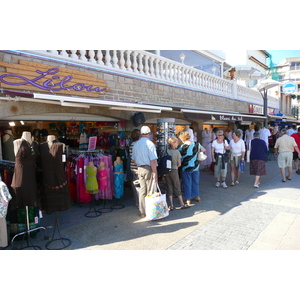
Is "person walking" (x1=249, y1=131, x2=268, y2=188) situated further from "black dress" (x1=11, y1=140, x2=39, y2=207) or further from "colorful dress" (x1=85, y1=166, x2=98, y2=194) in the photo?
"black dress" (x1=11, y1=140, x2=39, y2=207)

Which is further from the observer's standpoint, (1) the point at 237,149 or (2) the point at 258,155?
(1) the point at 237,149

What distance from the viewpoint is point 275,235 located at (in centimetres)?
419

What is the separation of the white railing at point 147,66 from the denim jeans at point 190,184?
3.43 meters

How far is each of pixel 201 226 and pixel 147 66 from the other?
5328mm

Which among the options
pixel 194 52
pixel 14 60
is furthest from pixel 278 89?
pixel 14 60

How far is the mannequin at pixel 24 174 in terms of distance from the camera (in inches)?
144

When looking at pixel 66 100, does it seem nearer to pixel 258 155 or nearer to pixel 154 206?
pixel 154 206

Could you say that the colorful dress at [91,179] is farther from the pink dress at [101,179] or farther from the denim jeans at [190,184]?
the denim jeans at [190,184]

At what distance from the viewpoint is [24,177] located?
3684mm

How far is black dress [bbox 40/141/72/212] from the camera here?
3.86 metres

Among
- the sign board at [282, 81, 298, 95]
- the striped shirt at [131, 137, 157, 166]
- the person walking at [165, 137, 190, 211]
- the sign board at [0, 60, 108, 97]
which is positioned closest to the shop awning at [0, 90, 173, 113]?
the sign board at [0, 60, 108, 97]

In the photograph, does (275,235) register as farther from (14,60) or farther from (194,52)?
(194,52)

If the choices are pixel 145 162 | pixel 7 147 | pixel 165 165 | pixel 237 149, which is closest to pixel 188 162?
pixel 165 165

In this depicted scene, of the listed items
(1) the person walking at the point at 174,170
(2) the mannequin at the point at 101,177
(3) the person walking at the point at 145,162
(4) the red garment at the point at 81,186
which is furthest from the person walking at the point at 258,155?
(4) the red garment at the point at 81,186
